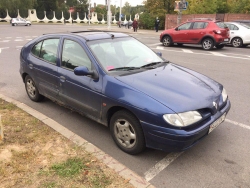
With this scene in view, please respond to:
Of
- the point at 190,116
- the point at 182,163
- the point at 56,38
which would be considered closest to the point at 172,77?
the point at 190,116

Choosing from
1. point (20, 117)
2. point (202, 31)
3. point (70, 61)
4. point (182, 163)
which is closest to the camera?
point (182, 163)

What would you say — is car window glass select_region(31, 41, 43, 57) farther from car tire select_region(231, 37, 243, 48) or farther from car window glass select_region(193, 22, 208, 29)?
car tire select_region(231, 37, 243, 48)

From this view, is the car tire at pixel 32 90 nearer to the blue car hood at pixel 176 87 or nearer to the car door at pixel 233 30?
the blue car hood at pixel 176 87

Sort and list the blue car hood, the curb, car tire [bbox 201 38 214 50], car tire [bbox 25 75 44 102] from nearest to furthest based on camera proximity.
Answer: the curb
the blue car hood
car tire [bbox 25 75 44 102]
car tire [bbox 201 38 214 50]

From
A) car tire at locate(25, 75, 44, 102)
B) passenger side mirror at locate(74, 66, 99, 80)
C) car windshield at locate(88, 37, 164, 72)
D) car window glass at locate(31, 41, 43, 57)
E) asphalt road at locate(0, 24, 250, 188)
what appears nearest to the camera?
asphalt road at locate(0, 24, 250, 188)

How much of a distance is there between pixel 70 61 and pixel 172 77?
1735 mm

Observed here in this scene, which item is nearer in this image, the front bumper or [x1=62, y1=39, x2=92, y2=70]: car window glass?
the front bumper

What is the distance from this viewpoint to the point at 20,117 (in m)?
4.44

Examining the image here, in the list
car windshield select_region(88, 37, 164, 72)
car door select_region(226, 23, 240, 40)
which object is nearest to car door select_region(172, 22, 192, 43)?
car door select_region(226, 23, 240, 40)

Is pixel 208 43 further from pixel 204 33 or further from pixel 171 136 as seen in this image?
pixel 171 136

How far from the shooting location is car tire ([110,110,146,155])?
3182 millimetres

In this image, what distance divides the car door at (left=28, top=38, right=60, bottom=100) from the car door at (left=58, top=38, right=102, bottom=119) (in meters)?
0.20

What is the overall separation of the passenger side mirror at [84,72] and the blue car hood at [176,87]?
15.3 inches

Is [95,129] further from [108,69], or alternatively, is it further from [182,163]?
[182,163]
